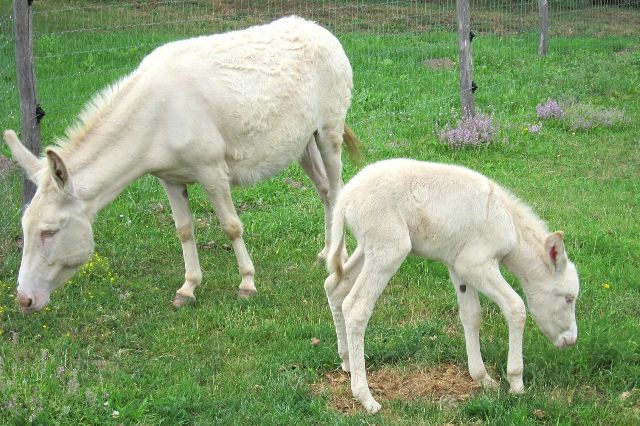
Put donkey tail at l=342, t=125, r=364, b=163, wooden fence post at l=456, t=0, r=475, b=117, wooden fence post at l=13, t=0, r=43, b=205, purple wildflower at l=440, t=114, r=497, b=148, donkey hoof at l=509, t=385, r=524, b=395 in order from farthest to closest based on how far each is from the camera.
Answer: wooden fence post at l=456, t=0, r=475, b=117 → purple wildflower at l=440, t=114, r=497, b=148 → donkey tail at l=342, t=125, r=364, b=163 → wooden fence post at l=13, t=0, r=43, b=205 → donkey hoof at l=509, t=385, r=524, b=395

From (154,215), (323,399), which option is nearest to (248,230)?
(154,215)

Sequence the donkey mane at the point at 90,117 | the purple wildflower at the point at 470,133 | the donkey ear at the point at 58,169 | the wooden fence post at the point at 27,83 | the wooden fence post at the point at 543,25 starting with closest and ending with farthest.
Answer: the donkey ear at the point at 58,169, the donkey mane at the point at 90,117, the wooden fence post at the point at 27,83, the purple wildflower at the point at 470,133, the wooden fence post at the point at 543,25

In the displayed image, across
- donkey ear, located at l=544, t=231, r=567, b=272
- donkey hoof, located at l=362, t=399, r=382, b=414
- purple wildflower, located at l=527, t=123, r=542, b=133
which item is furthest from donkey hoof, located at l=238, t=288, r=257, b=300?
purple wildflower, located at l=527, t=123, r=542, b=133

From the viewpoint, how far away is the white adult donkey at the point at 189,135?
5.64 meters

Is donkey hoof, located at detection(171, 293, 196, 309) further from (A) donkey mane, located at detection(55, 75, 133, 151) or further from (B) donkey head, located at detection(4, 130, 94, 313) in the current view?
(A) donkey mane, located at detection(55, 75, 133, 151)

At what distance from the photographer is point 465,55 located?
35.7ft

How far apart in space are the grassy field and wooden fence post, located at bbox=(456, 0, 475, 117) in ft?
0.97

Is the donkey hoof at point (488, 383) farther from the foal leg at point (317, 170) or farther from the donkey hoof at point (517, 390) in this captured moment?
the foal leg at point (317, 170)

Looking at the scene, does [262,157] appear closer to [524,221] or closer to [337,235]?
[337,235]

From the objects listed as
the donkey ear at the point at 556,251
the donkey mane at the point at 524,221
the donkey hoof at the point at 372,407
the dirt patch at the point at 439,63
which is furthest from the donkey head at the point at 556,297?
the dirt patch at the point at 439,63

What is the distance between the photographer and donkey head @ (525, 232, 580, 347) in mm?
4938

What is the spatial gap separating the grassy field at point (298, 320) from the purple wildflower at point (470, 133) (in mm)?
103

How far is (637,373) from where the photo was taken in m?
4.93

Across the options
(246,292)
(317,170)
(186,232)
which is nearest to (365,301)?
(246,292)
